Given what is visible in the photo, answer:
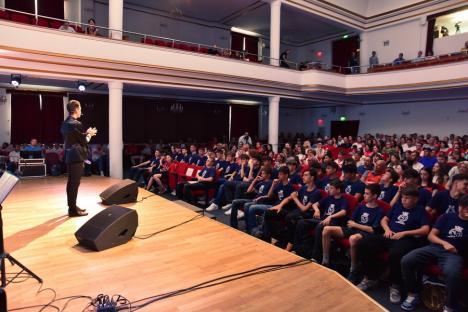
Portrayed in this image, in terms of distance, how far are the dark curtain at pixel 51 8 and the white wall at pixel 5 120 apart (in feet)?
10.2

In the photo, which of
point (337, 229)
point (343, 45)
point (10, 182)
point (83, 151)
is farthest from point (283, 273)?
point (343, 45)

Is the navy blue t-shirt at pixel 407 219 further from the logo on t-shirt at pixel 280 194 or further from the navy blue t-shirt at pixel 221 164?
the navy blue t-shirt at pixel 221 164

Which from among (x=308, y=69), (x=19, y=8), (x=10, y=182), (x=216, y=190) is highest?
(x=19, y=8)

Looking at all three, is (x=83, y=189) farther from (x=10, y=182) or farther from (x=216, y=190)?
(x=10, y=182)

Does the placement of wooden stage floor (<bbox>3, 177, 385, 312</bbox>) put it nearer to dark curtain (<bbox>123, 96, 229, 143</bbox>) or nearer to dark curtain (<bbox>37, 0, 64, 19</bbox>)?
dark curtain (<bbox>123, 96, 229, 143</bbox>)

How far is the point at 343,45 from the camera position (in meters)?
16.1

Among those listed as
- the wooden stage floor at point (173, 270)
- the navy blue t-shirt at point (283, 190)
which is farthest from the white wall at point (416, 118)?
the wooden stage floor at point (173, 270)

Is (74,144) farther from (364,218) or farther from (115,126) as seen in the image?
(115,126)

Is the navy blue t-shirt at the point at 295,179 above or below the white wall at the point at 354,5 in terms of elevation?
below

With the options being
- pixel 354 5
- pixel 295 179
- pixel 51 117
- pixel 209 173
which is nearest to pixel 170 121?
pixel 51 117

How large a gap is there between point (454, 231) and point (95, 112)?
11740 millimetres

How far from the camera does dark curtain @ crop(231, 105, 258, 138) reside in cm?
1574

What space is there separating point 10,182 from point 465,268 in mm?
3861

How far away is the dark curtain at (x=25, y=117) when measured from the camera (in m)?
10.8
